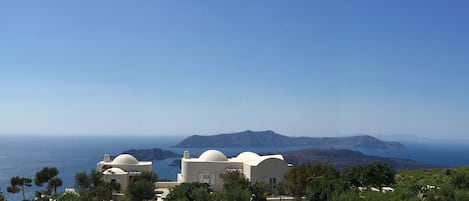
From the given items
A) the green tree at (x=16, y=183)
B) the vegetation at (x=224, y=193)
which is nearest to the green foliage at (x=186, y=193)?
the vegetation at (x=224, y=193)

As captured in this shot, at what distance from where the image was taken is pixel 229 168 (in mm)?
32250

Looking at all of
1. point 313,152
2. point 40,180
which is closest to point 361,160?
point 313,152

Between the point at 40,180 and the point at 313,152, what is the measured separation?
148003 millimetres

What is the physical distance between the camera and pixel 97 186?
26.9 metres

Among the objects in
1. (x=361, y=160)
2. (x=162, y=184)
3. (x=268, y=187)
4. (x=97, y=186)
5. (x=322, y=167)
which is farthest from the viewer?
(x=361, y=160)

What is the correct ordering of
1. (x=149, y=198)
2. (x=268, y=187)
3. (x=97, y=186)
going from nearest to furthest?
(x=149, y=198)
(x=97, y=186)
(x=268, y=187)

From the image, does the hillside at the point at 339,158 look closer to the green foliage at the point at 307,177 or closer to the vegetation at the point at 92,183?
the green foliage at the point at 307,177

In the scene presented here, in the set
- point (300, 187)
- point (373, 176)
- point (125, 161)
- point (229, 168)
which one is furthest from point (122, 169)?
point (373, 176)

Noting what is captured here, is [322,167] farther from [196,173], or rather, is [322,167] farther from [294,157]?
[294,157]

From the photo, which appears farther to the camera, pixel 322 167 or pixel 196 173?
pixel 196 173

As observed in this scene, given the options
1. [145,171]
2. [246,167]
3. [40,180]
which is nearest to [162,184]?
[145,171]

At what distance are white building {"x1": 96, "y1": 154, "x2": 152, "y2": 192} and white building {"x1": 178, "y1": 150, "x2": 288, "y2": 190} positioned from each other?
3.52m

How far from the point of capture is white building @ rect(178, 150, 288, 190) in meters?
30.9

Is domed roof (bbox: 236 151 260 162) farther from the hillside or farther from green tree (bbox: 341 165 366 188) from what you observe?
the hillside
